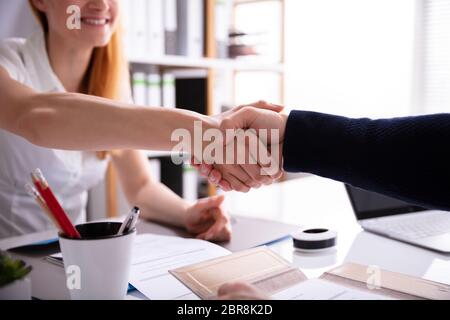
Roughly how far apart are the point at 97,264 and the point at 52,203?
87mm

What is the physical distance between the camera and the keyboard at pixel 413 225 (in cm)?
92

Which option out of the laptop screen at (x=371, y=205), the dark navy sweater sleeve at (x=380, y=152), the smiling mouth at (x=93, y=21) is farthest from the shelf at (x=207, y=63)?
the dark navy sweater sleeve at (x=380, y=152)

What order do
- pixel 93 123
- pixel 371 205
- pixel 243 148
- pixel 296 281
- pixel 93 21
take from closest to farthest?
pixel 296 281 < pixel 93 123 < pixel 243 148 < pixel 371 205 < pixel 93 21

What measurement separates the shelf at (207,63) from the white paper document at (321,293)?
1.44 m

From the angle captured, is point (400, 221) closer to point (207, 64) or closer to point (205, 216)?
point (205, 216)

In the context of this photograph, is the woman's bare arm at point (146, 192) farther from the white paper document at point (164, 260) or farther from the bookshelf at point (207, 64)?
the bookshelf at point (207, 64)

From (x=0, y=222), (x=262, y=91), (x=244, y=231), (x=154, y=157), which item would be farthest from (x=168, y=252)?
(x=262, y=91)

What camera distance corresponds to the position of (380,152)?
700 mm

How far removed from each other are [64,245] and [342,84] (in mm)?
2465

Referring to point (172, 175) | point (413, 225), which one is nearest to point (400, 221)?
point (413, 225)

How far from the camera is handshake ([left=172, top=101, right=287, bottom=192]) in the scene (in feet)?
2.88

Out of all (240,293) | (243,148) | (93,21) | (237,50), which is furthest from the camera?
(237,50)

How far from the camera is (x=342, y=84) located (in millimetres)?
2768
